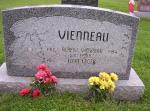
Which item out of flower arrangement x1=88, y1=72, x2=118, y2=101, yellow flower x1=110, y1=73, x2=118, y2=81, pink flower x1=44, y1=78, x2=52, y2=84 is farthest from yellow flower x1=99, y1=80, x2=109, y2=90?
pink flower x1=44, y1=78, x2=52, y2=84

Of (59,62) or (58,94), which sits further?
(59,62)

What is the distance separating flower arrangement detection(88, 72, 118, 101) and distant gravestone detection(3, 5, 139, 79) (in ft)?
1.57

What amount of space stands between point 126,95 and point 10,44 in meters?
1.98

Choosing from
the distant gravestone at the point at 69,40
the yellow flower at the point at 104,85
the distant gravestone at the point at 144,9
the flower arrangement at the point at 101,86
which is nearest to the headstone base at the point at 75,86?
the distant gravestone at the point at 69,40

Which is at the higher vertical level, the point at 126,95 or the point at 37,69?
the point at 37,69

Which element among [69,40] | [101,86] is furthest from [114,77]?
[69,40]

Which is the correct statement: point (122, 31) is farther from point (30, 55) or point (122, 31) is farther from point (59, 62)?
point (30, 55)

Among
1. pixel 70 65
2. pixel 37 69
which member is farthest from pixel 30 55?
pixel 70 65

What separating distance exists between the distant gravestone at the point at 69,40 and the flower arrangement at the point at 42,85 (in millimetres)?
458

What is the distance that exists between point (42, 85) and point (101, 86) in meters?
0.86

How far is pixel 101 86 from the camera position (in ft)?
16.1

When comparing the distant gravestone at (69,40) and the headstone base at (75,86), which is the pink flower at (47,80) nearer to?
the headstone base at (75,86)

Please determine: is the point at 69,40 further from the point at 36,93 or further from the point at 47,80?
the point at 36,93

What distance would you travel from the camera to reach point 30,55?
544cm
